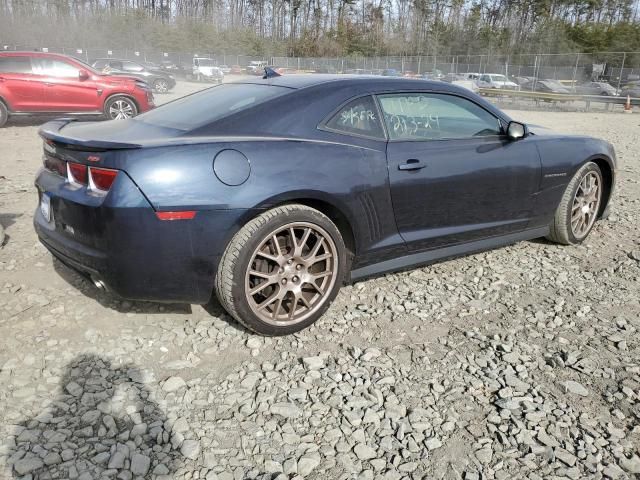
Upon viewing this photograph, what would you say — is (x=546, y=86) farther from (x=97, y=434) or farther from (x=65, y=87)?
(x=97, y=434)

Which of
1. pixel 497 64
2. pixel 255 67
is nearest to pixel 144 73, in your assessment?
pixel 497 64

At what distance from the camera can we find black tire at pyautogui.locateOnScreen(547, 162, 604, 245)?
453 cm

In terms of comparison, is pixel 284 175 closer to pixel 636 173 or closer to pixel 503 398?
pixel 503 398

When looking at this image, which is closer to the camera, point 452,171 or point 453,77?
point 452,171

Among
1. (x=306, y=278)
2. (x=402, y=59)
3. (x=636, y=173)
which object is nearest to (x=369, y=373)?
(x=306, y=278)

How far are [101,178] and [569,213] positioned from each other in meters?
3.70

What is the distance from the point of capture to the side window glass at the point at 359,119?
3.28 m

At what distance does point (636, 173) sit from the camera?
8117 mm

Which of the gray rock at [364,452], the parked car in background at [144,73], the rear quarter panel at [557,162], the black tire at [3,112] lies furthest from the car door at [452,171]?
the parked car in background at [144,73]

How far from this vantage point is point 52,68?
36.5ft

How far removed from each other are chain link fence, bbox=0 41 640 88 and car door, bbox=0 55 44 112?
61.6 ft

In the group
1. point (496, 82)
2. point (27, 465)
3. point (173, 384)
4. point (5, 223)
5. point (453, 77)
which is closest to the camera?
point (27, 465)

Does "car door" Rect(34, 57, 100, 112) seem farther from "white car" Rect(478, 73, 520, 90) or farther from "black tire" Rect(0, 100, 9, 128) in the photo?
"white car" Rect(478, 73, 520, 90)

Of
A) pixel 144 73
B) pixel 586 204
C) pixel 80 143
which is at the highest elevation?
pixel 80 143
